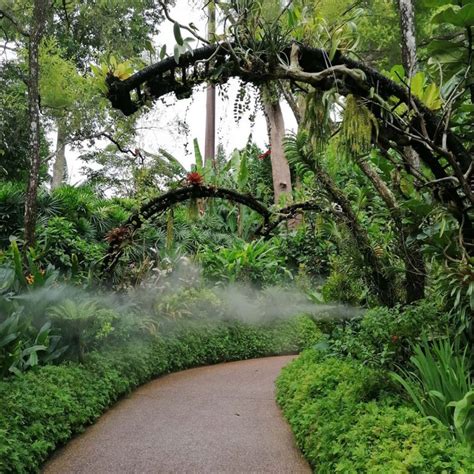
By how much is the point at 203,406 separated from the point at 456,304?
9.86 ft

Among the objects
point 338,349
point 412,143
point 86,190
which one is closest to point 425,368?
point 412,143

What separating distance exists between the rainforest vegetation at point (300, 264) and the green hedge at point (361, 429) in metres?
0.01

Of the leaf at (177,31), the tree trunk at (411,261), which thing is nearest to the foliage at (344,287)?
the tree trunk at (411,261)

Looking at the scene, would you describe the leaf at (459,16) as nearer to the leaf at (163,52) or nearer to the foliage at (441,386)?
the leaf at (163,52)

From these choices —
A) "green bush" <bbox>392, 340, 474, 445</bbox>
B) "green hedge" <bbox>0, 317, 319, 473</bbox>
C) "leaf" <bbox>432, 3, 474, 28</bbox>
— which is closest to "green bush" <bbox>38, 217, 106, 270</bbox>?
"green hedge" <bbox>0, 317, 319, 473</bbox>

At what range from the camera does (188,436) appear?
425cm

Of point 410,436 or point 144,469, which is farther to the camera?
point 144,469

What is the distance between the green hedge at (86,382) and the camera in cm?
341

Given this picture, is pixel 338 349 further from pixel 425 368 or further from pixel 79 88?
pixel 79 88

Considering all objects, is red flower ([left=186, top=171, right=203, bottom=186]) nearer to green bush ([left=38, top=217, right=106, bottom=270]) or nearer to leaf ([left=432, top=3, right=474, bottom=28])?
green bush ([left=38, top=217, right=106, bottom=270])

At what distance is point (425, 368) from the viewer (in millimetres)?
3229

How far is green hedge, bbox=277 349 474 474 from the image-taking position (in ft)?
8.06

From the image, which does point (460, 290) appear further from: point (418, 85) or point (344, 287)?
point (344, 287)

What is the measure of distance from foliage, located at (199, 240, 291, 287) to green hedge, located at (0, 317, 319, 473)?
114cm
